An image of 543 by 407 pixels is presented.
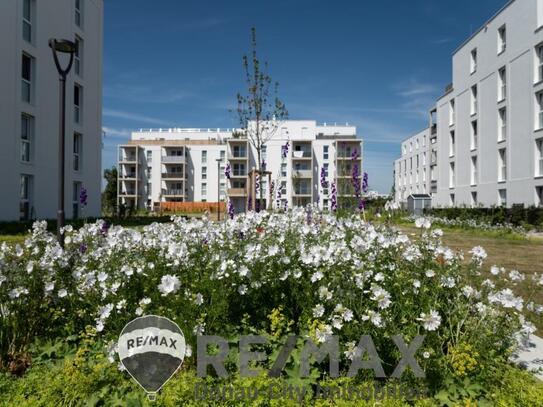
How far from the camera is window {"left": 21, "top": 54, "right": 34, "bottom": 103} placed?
16.7 meters

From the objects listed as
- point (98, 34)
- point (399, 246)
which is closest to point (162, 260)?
point (399, 246)

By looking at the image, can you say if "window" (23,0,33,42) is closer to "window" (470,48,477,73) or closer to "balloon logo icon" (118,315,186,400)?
"balloon logo icon" (118,315,186,400)

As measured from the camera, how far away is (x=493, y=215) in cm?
1905

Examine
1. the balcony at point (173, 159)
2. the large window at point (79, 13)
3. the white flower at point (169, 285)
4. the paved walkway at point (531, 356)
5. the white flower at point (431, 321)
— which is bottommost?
the paved walkway at point (531, 356)

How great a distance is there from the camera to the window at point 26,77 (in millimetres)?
16703

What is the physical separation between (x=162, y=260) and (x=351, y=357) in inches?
81.4

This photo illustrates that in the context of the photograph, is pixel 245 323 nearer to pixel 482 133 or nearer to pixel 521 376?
pixel 521 376

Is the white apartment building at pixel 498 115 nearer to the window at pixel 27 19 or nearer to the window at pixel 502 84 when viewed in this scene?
the window at pixel 502 84

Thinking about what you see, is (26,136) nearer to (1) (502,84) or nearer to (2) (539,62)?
(2) (539,62)

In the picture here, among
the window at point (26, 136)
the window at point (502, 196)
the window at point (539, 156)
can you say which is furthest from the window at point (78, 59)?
the window at point (502, 196)

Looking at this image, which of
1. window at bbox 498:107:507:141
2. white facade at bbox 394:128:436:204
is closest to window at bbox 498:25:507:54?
window at bbox 498:107:507:141

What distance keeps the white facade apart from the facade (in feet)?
45.5

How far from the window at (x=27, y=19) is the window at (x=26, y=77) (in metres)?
0.83

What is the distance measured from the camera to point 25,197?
16.6 m
